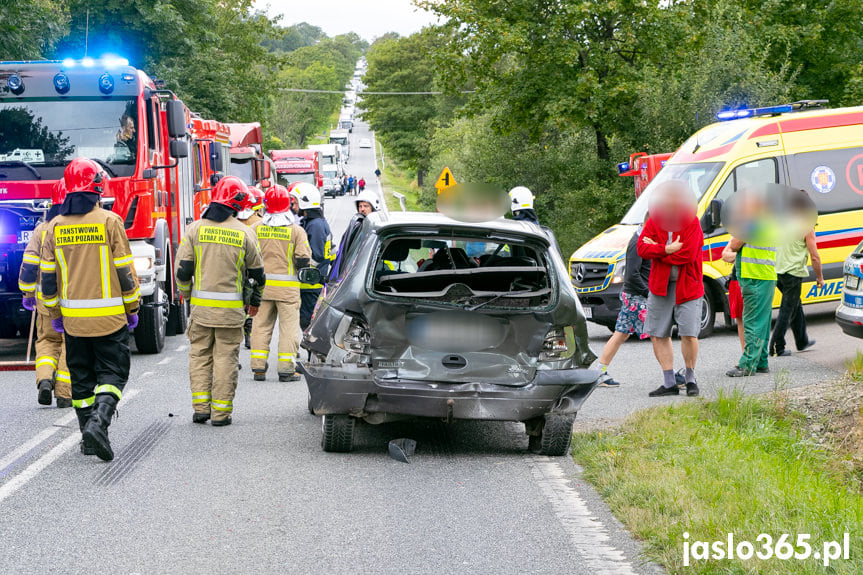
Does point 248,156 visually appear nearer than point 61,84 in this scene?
No

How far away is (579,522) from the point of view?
18.6 feet

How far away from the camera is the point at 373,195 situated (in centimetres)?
1126

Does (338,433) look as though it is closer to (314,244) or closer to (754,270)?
(314,244)

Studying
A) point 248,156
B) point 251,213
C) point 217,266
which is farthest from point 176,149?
point 248,156

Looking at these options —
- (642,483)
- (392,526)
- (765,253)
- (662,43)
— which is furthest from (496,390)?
(662,43)

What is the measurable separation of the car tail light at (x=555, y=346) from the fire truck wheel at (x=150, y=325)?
22.9 ft

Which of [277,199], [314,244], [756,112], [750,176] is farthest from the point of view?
[756,112]

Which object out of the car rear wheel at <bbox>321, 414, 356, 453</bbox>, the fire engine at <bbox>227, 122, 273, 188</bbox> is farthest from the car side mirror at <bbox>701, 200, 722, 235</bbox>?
the fire engine at <bbox>227, 122, 273, 188</bbox>

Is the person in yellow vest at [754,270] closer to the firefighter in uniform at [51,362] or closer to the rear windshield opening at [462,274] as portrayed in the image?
the rear windshield opening at [462,274]

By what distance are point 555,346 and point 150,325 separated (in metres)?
7.21

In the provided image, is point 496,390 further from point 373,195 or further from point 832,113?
point 832,113

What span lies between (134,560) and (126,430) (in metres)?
3.50

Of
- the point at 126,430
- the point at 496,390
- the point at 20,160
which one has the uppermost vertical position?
the point at 20,160

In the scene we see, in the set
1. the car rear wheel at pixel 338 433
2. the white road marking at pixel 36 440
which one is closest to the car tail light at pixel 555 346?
the car rear wheel at pixel 338 433
